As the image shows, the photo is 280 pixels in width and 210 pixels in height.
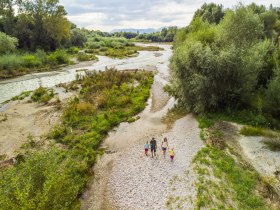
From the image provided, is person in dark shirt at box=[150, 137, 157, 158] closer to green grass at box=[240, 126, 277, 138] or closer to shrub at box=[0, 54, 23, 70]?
green grass at box=[240, 126, 277, 138]

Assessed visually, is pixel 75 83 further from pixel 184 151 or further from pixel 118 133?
pixel 184 151

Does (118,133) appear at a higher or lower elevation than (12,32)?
lower

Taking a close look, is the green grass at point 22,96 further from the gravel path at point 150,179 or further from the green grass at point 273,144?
the green grass at point 273,144

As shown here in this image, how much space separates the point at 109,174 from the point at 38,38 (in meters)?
74.5

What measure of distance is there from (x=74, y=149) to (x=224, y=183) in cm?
1334

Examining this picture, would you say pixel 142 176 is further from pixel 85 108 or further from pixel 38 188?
pixel 85 108

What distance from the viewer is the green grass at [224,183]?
46.9 feet

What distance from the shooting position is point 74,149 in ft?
71.2

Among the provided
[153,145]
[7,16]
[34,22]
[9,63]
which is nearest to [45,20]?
[34,22]

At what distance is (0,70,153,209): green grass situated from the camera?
11930mm

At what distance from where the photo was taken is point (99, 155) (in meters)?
21.4

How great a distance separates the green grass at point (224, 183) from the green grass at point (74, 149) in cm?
853

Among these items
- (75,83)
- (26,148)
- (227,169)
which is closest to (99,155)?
(26,148)

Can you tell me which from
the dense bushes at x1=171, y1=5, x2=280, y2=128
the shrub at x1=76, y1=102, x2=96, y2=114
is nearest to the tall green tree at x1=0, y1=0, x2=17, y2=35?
the shrub at x1=76, y1=102, x2=96, y2=114
